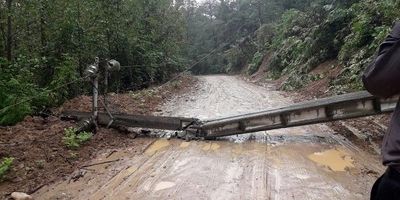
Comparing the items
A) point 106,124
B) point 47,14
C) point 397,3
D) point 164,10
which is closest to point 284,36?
point 164,10

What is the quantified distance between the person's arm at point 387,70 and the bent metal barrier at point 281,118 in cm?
472

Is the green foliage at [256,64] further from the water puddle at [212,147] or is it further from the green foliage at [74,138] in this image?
the green foliage at [74,138]

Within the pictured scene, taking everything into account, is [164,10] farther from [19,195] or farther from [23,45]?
[19,195]

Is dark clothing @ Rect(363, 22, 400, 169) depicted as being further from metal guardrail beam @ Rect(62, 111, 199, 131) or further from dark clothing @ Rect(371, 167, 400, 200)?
metal guardrail beam @ Rect(62, 111, 199, 131)

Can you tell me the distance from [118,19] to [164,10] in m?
9.36

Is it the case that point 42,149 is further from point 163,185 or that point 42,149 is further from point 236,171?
point 236,171

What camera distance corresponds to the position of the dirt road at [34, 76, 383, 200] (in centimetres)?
454

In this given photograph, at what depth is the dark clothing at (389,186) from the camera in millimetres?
1565

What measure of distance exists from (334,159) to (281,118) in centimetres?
131

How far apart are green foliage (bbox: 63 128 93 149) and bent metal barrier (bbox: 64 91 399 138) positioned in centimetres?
83

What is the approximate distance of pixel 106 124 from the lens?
299 inches

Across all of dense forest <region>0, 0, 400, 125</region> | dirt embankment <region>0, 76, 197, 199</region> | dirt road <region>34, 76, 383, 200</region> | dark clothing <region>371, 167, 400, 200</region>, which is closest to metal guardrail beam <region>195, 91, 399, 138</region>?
dirt road <region>34, 76, 383, 200</region>

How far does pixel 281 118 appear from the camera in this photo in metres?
6.73

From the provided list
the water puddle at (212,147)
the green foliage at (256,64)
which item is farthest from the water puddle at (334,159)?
the green foliage at (256,64)
